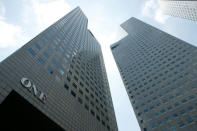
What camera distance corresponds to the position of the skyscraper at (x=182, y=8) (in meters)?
80.3

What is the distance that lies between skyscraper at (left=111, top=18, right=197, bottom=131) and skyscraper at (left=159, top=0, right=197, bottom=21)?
1702 cm

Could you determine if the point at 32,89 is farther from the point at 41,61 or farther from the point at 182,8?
the point at 182,8

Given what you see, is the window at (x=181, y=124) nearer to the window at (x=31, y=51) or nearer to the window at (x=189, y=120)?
the window at (x=189, y=120)

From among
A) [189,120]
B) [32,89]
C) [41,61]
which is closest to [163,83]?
[189,120]

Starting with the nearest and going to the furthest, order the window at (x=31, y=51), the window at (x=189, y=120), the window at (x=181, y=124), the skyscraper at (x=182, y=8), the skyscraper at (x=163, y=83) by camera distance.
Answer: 1. the window at (x=31, y=51)
2. the window at (x=189, y=120)
3. the window at (x=181, y=124)
4. the skyscraper at (x=163, y=83)
5. the skyscraper at (x=182, y=8)

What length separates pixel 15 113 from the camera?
60.5 feet

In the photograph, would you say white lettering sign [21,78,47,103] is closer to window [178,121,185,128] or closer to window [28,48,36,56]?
window [28,48,36,56]

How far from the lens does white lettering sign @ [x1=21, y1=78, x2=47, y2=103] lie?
18766 mm

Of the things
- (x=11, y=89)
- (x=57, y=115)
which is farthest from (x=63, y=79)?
(x=11, y=89)

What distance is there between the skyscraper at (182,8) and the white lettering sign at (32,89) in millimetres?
86064

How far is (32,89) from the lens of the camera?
63.7ft

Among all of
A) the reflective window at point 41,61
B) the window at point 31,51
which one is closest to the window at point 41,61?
the reflective window at point 41,61

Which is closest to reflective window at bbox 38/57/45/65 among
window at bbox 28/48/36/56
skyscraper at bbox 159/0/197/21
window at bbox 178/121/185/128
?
window at bbox 28/48/36/56

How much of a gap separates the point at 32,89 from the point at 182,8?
10190 centimetres
